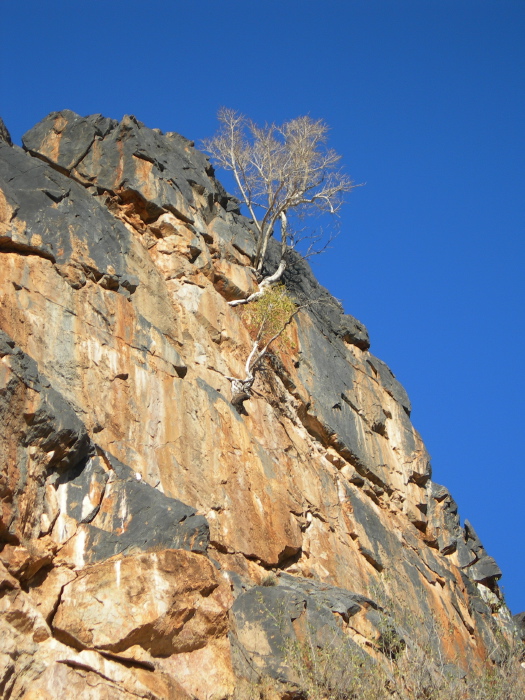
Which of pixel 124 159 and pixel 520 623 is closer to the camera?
pixel 124 159

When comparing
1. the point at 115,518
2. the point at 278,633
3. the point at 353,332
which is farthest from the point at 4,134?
the point at 278,633

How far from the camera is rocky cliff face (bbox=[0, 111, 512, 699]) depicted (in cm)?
1271

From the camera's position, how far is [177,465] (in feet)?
57.8

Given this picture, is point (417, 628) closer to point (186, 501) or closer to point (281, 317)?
point (186, 501)

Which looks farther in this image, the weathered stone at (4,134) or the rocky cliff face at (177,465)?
the weathered stone at (4,134)

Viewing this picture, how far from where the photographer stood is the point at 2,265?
1742cm

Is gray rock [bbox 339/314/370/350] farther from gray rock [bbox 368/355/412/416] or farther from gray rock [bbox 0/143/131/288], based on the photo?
gray rock [bbox 0/143/131/288]

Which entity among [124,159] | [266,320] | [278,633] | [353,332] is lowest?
[278,633]

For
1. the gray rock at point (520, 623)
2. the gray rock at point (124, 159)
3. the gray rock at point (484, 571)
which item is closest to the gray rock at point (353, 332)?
the gray rock at point (124, 159)

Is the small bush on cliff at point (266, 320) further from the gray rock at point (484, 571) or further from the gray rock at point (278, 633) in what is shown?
the gray rock at point (484, 571)

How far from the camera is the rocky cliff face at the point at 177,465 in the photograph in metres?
12.7

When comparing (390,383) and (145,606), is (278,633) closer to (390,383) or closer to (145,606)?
(145,606)

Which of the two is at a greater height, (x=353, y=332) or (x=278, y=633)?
(x=353, y=332)

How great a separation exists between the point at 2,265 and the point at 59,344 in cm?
210
